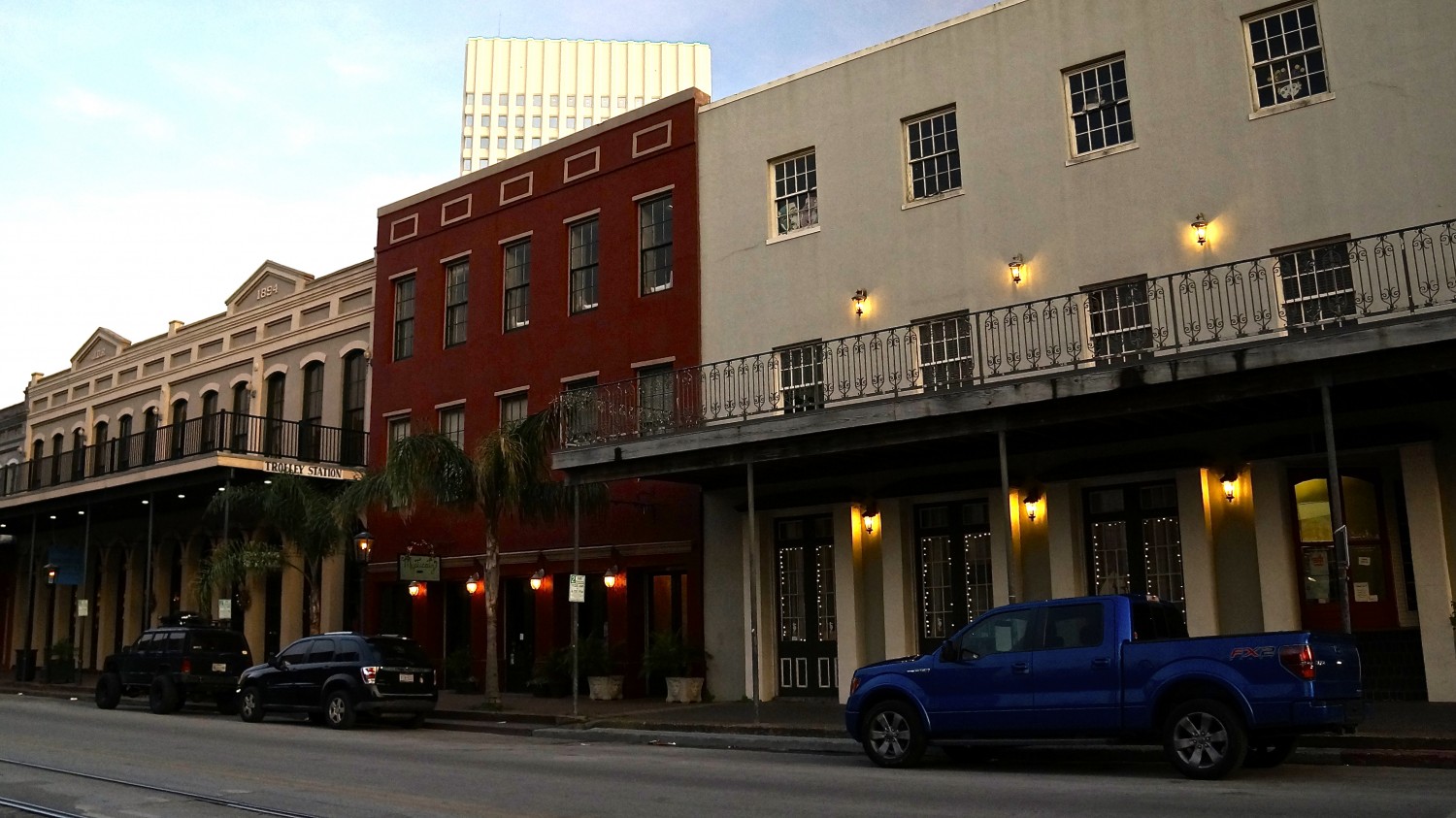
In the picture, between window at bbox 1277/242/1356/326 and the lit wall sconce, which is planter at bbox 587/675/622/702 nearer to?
the lit wall sconce

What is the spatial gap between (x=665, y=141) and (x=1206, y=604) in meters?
13.1

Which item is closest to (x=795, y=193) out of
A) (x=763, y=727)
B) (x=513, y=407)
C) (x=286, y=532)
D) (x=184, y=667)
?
(x=513, y=407)

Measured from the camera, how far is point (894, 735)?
1271 centimetres

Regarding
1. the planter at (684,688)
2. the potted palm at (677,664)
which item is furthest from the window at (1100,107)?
the planter at (684,688)

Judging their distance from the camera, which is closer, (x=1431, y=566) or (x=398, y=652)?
(x=1431, y=566)

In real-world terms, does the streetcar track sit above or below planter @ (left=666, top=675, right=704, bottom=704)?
below

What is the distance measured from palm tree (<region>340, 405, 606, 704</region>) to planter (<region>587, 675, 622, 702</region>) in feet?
5.72

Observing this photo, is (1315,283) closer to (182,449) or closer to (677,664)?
(677,664)

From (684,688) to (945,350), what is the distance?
23.8 feet

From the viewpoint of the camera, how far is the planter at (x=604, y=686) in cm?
2214

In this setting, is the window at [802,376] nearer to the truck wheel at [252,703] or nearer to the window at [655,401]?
the window at [655,401]

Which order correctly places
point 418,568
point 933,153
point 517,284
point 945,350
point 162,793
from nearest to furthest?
point 162,793 < point 945,350 < point 933,153 < point 418,568 < point 517,284

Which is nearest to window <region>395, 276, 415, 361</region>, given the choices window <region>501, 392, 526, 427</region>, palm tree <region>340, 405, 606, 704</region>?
window <region>501, 392, 526, 427</region>

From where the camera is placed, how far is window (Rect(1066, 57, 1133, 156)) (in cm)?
1812
